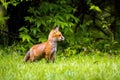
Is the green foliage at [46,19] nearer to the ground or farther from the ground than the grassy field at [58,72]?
farther from the ground

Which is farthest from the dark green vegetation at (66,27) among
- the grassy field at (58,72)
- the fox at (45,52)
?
the grassy field at (58,72)

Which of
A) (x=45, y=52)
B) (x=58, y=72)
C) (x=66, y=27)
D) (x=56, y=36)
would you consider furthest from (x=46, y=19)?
(x=58, y=72)

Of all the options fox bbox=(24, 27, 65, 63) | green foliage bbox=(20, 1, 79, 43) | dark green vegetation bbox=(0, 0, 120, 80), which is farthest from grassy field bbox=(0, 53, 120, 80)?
green foliage bbox=(20, 1, 79, 43)

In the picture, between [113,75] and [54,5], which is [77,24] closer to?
[54,5]

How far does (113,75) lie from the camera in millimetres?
9258

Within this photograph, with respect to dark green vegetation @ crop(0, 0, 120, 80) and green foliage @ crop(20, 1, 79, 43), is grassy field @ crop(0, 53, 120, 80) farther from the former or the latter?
green foliage @ crop(20, 1, 79, 43)

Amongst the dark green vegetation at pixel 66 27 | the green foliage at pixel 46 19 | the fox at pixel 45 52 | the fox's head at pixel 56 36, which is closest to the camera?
the fox at pixel 45 52

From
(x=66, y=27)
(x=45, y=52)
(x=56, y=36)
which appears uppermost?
(x=56, y=36)

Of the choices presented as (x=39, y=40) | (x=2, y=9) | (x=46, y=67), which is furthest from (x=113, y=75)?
(x=2, y=9)

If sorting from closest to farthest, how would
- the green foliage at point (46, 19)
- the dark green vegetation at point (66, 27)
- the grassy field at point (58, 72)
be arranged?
the grassy field at point (58, 72) → the dark green vegetation at point (66, 27) → the green foliage at point (46, 19)

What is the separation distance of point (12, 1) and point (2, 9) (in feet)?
3.50

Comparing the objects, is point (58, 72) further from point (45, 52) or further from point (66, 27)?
point (66, 27)

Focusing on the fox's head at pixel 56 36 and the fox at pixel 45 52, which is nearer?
the fox at pixel 45 52

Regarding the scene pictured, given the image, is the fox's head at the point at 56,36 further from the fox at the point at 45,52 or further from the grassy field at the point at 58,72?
the grassy field at the point at 58,72
